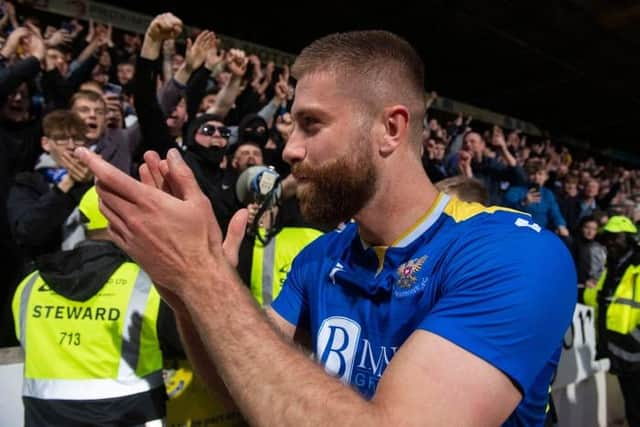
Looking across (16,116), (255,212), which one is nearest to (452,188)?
(255,212)

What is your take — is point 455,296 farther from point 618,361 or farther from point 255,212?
point 618,361

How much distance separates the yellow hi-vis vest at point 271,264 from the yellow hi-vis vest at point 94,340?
0.79m

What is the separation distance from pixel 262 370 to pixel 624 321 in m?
3.93

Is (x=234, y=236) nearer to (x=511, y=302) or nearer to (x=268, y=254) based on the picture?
A: (x=511, y=302)

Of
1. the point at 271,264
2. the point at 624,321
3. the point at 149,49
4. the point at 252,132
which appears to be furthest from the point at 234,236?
the point at 624,321

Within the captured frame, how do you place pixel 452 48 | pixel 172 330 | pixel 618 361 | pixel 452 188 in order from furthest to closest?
pixel 452 48
pixel 618 361
pixel 452 188
pixel 172 330

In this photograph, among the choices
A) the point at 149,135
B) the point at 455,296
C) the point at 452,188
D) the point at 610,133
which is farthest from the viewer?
the point at 610,133

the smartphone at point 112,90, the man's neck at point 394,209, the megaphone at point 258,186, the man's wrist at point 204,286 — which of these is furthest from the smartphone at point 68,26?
the man's wrist at point 204,286

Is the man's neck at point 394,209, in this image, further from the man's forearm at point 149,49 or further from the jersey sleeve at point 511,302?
the man's forearm at point 149,49

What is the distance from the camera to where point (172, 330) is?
7.06ft

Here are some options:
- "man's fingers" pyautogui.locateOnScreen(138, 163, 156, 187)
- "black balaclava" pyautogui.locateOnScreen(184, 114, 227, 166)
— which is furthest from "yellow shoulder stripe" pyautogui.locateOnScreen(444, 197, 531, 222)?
"black balaclava" pyautogui.locateOnScreen(184, 114, 227, 166)

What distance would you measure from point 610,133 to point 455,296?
20.4 m

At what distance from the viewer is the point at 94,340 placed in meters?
2.18

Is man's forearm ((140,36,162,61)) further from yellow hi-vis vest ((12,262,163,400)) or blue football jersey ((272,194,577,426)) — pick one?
blue football jersey ((272,194,577,426))
